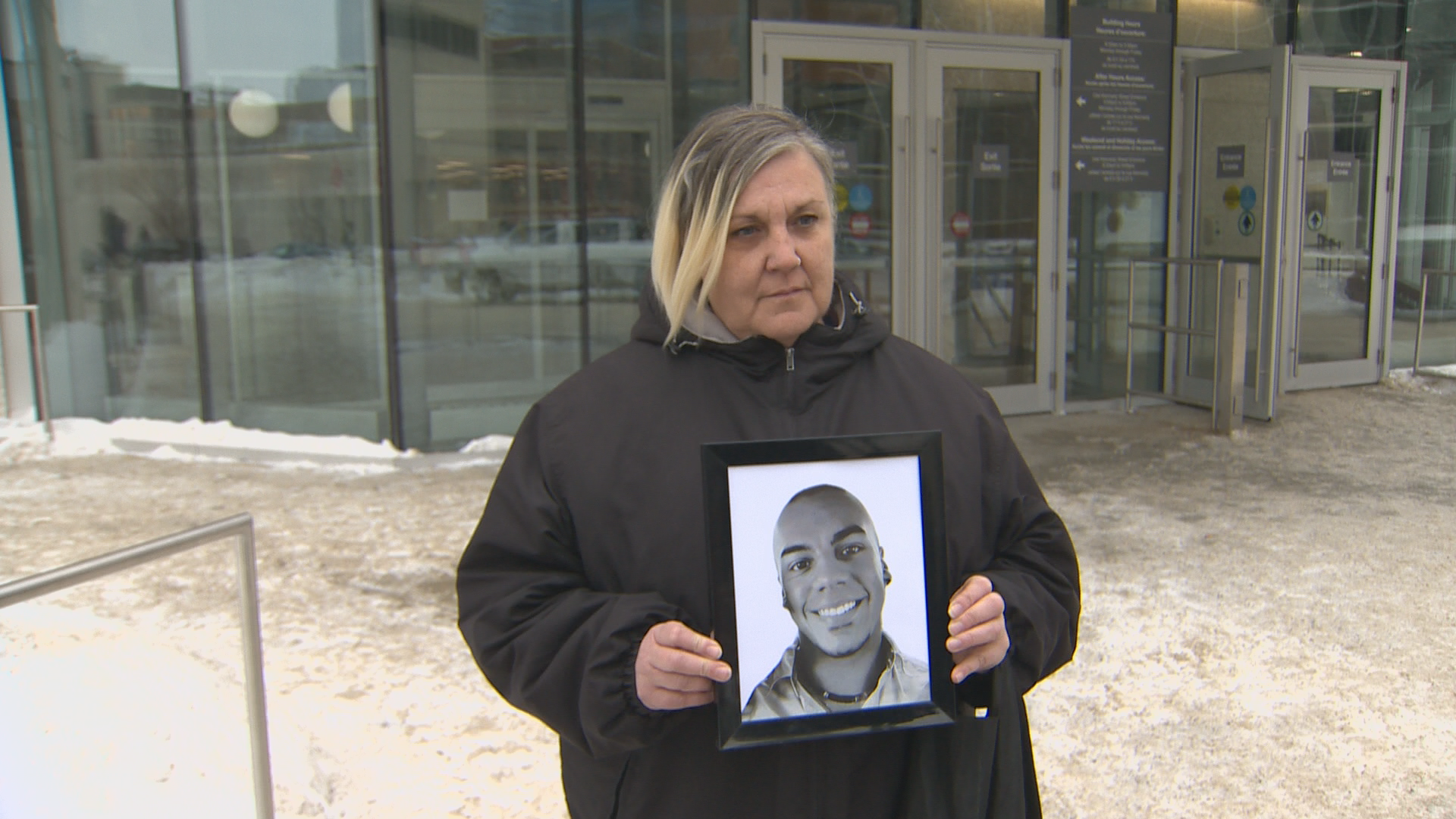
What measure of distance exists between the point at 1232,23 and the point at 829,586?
9342 mm

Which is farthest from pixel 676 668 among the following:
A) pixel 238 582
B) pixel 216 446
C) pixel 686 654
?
pixel 216 446

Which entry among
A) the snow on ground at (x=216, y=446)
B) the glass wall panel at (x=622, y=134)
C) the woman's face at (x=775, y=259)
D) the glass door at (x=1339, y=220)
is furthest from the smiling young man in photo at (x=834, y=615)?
the glass door at (x=1339, y=220)

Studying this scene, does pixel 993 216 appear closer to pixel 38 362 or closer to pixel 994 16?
pixel 994 16

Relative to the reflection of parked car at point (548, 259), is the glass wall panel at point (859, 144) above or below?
above

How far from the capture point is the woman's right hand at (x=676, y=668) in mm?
1364

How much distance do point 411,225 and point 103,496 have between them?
7.47 ft

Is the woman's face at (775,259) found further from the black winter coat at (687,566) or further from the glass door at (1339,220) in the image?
the glass door at (1339,220)

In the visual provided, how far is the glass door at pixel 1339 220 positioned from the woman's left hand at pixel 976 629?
9.03 m

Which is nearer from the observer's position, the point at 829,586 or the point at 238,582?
the point at 829,586

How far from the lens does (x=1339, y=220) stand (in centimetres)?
984

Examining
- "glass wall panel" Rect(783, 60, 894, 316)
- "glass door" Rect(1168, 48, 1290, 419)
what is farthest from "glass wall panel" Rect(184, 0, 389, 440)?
"glass door" Rect(1168, 48, 1290, 419)

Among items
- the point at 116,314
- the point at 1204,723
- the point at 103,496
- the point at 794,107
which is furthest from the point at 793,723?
Answer: the point at 116,314

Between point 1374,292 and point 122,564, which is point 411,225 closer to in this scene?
point 122,564

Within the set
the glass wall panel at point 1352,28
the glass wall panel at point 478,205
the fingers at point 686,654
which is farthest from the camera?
the glass wall panel at point 1352,28
